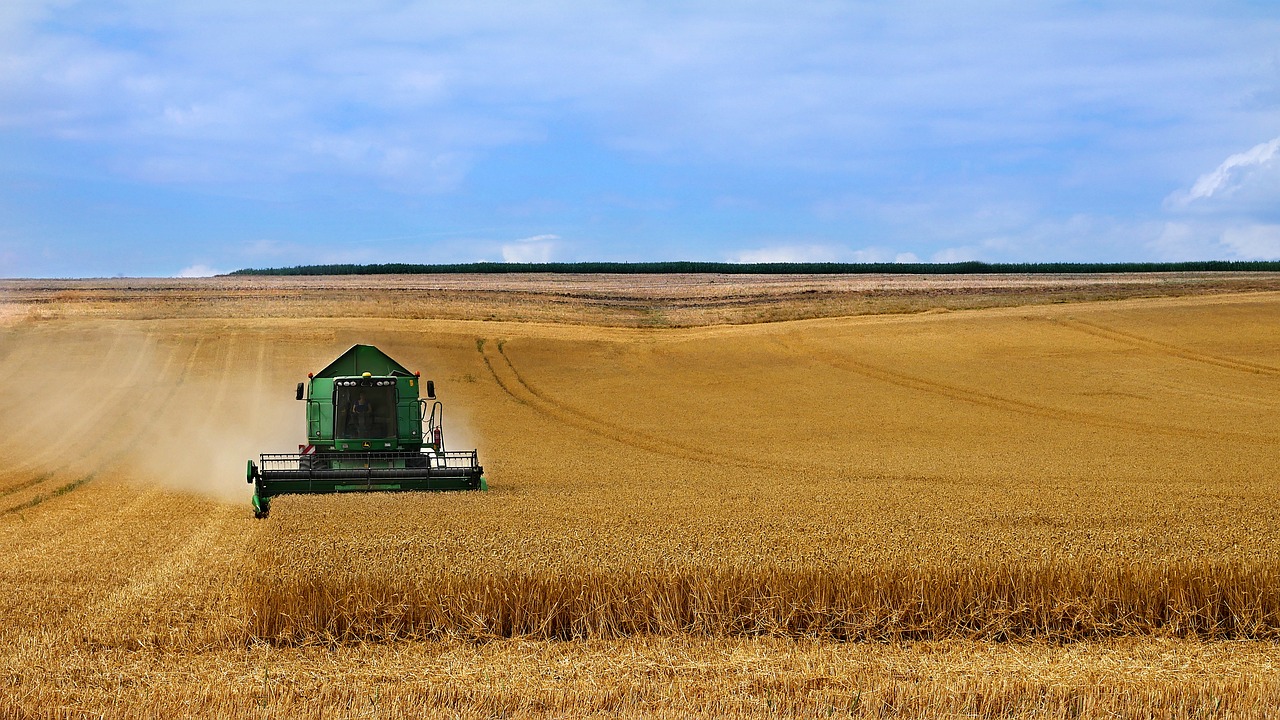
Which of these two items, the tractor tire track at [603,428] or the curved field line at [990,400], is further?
→ the curved field line at [990,400]

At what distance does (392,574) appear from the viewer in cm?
1032

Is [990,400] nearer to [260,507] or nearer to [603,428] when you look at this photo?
[603,428]

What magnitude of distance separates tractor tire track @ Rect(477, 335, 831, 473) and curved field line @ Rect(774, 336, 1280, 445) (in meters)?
10.2

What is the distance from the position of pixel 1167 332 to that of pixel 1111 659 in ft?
122

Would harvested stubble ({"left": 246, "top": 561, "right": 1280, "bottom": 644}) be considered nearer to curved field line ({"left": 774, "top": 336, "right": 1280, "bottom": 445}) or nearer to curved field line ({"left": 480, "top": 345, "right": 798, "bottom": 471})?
curved field line ({"left": 480, "top": 345, "right": 798, "bottom": 471})

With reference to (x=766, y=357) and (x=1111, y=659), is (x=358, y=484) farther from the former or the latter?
(x=766, y=357)

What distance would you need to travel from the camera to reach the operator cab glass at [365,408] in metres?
18.7

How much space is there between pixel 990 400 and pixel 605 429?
11.9 m

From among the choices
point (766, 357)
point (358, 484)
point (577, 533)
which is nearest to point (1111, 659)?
point (577, 533)

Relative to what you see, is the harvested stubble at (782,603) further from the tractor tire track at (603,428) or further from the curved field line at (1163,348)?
the curved field line at (1163,348)

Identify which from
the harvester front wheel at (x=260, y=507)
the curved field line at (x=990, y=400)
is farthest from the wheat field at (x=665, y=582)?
the curved field line at (x=990, y=400)

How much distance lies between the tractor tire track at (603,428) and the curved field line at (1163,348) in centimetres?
2100

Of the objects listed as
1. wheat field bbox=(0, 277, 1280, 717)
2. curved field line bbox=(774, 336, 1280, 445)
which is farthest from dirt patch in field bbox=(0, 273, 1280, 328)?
wheat field bbox=(0, 277, 1280, 717)

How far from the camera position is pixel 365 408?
61.7ft
